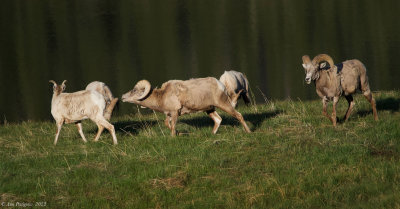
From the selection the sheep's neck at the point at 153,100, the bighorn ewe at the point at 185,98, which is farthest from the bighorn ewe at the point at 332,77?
the sheep's neck at the point at 153,100

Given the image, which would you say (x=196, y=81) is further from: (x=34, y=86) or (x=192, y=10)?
(x=192, y=10)

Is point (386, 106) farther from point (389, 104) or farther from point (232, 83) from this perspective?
point (232, 83)

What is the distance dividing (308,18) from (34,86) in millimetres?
30592

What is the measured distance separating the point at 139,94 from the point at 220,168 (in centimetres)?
393

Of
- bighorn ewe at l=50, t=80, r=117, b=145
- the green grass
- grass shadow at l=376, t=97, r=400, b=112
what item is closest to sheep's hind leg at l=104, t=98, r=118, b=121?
the green grass

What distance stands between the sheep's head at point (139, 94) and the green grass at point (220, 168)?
2.88 feet

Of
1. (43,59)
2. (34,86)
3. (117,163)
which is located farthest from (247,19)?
(117,163)

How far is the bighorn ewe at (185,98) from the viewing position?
14.2 meters

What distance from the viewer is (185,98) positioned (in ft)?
46.4

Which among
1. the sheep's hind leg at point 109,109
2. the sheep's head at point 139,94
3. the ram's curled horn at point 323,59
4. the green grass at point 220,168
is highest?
the ram's curled horn at point 323,59

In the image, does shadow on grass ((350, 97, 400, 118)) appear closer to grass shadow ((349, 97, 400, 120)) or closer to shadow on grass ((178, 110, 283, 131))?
grass shadow ((349, 97, 400, 120))

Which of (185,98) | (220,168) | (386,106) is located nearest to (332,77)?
(386,106)

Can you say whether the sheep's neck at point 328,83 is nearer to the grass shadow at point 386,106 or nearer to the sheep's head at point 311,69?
the sheep's head at point 311,69

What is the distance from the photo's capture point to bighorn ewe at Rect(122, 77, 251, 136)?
14.2 m
